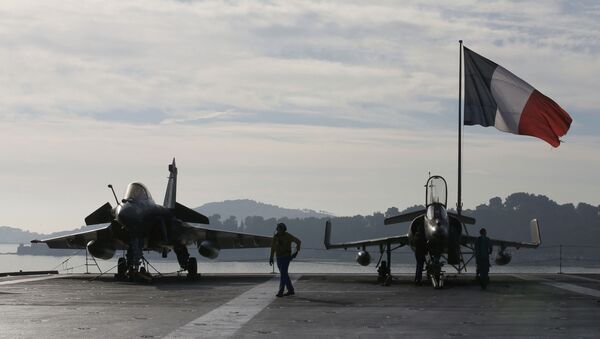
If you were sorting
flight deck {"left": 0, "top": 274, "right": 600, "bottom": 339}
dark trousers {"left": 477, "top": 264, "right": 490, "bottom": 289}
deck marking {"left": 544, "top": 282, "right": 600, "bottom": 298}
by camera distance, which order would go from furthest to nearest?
dark trousers {"left": 477, "top": 264, "right": 490, "bottom": 289}, deck marking {"left": 544, "top": 282, "right": 600, "bottom": 298}, flight deck {"left": 0, "top": 274, "right": 600, "bottom": 339}

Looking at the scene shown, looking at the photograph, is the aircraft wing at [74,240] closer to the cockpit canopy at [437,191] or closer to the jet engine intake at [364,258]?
the jet engine intake at [364,258]

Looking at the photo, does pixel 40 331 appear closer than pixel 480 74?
Yes

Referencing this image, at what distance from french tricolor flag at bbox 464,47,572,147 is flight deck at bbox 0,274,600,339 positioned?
6.94 m

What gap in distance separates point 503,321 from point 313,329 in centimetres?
368

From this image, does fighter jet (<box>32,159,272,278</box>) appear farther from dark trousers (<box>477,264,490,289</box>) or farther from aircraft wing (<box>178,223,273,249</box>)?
dark trousers (<box>477,264,490,289</box>)

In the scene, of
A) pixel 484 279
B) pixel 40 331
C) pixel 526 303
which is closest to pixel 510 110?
pixel 484 279

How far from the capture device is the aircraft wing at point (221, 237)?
3458 cm

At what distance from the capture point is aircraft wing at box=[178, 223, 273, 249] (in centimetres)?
3458

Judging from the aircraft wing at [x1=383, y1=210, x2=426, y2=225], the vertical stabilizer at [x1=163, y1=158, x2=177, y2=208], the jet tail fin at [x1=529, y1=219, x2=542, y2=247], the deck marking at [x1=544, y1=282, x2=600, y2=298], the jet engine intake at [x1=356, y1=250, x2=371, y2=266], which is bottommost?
the deck marking at [x1=544, y1=282, x2=600, y2=298]

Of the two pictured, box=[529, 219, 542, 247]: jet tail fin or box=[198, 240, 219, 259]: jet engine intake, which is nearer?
box=[529, 219, 542, 247]: jet tail fin

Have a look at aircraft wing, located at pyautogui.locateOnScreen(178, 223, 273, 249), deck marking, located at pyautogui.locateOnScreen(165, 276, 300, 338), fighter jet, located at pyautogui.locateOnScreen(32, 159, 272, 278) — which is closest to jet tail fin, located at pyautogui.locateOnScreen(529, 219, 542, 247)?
aircraft wing, located at pyautogui.locateOnScreen(178, 223, 273, 249)

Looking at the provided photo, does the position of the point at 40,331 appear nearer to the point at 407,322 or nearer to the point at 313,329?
the point at 313,329

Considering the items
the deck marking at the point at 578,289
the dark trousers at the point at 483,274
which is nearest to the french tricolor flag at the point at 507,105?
the deck marking at the point at 578,289

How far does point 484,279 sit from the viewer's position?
83.9ft
